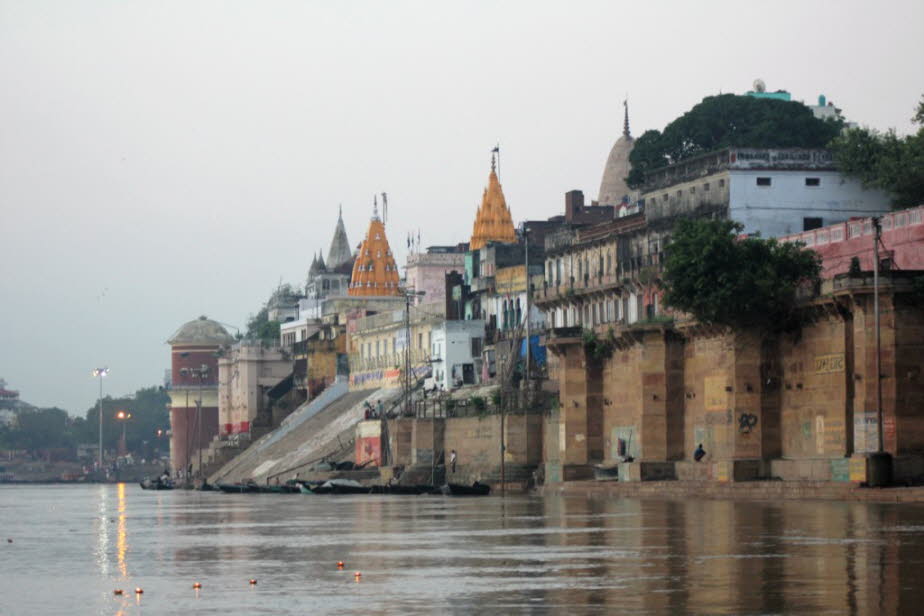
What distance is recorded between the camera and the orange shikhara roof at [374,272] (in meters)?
134

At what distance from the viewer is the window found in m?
66.2

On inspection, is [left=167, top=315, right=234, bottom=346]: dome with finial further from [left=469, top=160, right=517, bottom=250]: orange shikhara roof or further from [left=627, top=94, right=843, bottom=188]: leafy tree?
[left=627, top=94, right=843, bottom=188]: leafy tree

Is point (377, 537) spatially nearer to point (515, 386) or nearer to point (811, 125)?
point (515, 386)

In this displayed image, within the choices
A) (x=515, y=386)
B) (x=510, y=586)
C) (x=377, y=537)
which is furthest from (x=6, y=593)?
(x=515, y=386)

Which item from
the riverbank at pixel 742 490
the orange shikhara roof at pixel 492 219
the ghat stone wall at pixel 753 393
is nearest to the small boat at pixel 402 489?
the ghat stone wall at pixel 753 393

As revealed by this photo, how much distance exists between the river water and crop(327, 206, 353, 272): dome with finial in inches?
5215

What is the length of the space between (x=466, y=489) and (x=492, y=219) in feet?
174

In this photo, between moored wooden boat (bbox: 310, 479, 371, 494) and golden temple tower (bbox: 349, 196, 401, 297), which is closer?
moored wooden boat (bbox: 310, 479, 371, 494)

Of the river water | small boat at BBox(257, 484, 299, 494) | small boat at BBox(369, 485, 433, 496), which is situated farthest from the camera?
small boat at BBox(257, 484, 299, 494)

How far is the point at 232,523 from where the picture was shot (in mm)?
50188

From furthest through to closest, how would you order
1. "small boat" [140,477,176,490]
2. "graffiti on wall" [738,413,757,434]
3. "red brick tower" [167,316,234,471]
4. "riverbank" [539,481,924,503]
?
1. "red brick tower" [167,316,234,471]
2. "small boat" [140,477,176,490]
3. "graffiti on wall" [738,413,757,434]
4. "riverbank" [539,481,924,503]

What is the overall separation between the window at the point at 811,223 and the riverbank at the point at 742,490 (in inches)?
441

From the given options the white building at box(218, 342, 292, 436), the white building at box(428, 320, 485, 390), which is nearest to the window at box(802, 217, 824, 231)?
the white building at box(428, 320, 485, 390)

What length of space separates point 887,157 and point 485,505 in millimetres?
19821
